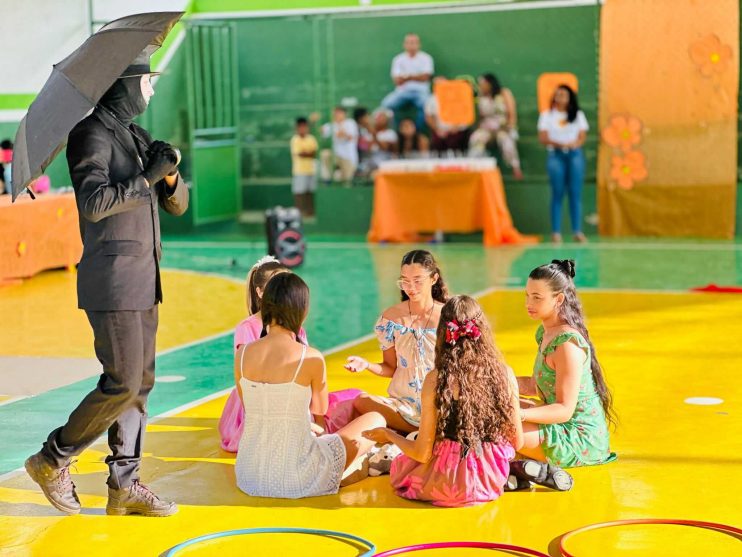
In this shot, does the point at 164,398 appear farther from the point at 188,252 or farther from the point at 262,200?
the point at 262,200

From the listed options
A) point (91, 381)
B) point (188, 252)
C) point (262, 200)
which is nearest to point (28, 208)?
point (188, 252)

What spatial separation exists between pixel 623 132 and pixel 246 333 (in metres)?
10.8

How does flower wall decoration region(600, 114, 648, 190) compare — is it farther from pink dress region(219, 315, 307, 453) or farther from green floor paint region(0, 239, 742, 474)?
pink dress region(219, 315, 307, 453)

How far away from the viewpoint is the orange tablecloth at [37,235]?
11.5 m

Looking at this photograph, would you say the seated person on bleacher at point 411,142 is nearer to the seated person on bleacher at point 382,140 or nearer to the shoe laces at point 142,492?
the seated person on bleacher at point 382,140

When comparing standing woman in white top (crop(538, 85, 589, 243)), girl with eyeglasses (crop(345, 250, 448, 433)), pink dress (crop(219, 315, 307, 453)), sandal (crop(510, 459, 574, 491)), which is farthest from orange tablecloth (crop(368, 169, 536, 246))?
Answer: sandal (crop(510, 459, 574, 491))

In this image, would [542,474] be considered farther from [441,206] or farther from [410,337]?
[441,206]

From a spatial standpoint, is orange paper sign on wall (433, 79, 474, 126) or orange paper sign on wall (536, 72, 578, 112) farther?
orange paper sign on wall (433, 79, 474, 126)

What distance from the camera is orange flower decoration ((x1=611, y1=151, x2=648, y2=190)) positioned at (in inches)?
604

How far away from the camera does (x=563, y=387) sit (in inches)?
198

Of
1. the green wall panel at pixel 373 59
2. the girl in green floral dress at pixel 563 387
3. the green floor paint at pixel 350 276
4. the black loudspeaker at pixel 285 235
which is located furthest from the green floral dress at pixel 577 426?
the green wall panel at pixel 373 59

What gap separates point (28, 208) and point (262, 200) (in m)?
6.19

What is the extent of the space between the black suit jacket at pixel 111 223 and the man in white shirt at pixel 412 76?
12.0 meters

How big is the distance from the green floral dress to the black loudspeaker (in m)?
7.58
